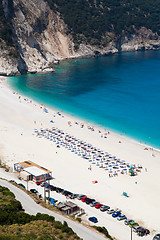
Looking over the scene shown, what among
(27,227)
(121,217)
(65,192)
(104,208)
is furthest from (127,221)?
(27,227)

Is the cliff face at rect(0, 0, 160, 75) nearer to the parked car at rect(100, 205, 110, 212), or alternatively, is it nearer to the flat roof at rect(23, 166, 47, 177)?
the flat roof at rect(23, 166, 47, 177)

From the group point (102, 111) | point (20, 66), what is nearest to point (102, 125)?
point (102, 111)

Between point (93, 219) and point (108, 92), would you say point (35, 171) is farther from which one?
point (108, 92)

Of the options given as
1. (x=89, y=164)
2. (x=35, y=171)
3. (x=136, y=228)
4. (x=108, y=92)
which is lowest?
(x=89, y=164)

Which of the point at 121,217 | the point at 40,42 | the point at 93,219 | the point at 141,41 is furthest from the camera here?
the point at 141,41

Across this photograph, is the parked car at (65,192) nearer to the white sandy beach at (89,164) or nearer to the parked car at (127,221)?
the white sandy beach at (89,164)

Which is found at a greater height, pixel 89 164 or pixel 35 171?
pixel 35 171

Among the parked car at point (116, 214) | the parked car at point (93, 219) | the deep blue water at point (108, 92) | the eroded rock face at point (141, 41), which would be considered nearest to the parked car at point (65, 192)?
the parked car at point (93, 219)
